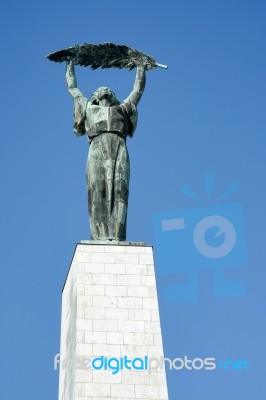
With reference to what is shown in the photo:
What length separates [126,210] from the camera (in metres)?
22.4

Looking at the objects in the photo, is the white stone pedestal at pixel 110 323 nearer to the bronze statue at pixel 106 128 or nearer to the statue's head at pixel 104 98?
the bronze statue at pixel 106 128

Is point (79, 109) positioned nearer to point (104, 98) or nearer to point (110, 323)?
point (104, 98)

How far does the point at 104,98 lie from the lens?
2372 centimetres

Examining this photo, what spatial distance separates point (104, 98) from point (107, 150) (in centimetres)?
172

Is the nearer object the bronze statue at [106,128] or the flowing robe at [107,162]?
the flowing robe at [107,162]

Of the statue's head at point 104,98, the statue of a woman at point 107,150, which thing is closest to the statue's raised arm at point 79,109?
the statue of a woman at point 107,150

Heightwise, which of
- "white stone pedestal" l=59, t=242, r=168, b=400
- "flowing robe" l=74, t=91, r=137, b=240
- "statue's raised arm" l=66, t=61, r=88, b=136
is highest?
"statue's raised arm" l=66, t=61, r=88, b=136

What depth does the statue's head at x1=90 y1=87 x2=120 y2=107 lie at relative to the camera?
2371cm

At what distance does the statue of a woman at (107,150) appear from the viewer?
22.2 meters

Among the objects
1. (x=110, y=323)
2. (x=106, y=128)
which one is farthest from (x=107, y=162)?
(x=110, y=323)

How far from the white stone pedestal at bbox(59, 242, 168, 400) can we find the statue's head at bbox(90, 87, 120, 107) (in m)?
4.45

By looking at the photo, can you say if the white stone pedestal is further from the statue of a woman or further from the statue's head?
the statue's head

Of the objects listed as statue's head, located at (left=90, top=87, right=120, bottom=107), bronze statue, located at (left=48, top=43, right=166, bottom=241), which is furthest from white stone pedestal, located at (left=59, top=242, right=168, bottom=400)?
statue's head, located at (left=90, top=87, right=120, bottom=107)

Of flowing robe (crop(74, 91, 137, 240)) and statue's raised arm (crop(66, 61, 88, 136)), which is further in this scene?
statue's raised arm (crop(66, 61, 88, 136))
